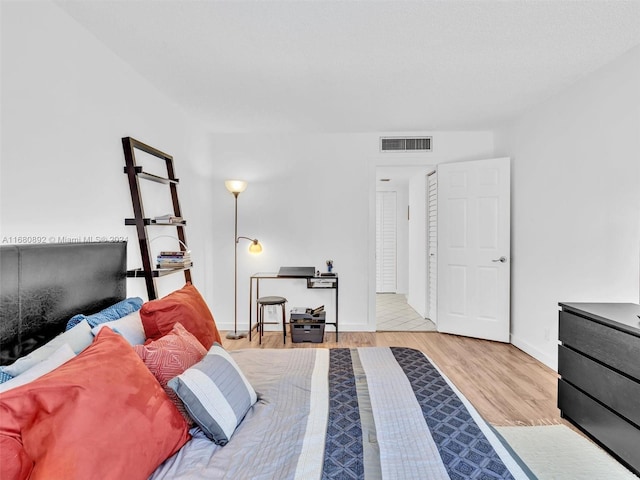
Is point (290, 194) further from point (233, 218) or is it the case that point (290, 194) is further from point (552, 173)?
point (552, 173)

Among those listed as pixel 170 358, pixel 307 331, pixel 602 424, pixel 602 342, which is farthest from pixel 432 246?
pixel 170 358

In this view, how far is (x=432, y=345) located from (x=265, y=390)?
9.23 feet

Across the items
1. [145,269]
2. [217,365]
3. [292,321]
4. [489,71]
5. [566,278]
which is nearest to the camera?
[217,365]

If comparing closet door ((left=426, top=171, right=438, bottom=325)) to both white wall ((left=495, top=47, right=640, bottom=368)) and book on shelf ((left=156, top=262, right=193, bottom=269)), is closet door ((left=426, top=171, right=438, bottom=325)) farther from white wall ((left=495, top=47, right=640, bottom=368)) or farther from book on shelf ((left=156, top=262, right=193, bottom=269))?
book on shelf ((left=156, top=262, right=193, bottom=269))

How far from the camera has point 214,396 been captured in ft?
4.21

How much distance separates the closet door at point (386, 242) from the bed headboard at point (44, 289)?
5.87 m

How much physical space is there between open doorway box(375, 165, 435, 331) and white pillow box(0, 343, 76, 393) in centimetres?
390

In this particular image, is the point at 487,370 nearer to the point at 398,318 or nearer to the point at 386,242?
the point at 398,318

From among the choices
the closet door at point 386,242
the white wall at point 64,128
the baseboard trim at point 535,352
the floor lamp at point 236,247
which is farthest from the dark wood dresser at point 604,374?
the closet door at point 386,242

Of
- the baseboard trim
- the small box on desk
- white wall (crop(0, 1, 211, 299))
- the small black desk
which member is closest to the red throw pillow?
white wall (crop(0, 1, 211, 299))

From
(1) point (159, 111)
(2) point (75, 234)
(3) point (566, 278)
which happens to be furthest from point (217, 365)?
(3) point (566, 278)

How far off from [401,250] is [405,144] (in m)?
3.36

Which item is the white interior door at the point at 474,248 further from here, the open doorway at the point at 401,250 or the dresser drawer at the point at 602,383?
the dresser drawer at the point at 602,383

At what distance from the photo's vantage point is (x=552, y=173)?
3.30m
